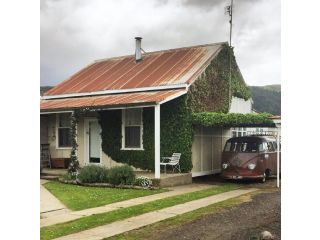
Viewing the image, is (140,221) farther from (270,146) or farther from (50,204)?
(270,146)

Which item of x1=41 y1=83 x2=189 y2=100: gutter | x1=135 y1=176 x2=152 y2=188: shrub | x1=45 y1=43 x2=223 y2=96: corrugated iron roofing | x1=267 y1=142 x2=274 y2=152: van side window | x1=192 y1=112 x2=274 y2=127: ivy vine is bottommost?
x1=135 y1=176 x2=152 y2=188: shrub

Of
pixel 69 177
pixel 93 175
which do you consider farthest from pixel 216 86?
pixel 69 177

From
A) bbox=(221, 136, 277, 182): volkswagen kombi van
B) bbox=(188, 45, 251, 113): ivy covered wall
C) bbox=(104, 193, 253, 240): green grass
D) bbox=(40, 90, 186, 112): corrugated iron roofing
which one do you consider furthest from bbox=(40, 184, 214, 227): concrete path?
bbox=(188, 45, 251, 113): ivy covered wall

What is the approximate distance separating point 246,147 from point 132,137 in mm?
4459

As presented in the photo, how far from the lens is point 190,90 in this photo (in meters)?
16.3

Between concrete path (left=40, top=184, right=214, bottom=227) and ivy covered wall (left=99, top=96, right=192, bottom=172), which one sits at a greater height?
ivy covered wall (left=99, top=96, right=192, bottom=172)

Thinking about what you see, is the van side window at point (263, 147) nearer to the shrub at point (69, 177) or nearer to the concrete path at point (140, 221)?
the concrete path at point (140, 221)

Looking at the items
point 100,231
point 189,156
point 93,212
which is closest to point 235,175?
point 189,156

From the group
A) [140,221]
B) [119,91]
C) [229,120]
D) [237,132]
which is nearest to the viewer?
[140,221]

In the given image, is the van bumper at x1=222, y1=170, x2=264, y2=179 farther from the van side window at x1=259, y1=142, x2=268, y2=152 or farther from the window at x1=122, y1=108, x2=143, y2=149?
the window at x1=122, y1=108, x2=143, y2=149

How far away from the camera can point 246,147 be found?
1589cm

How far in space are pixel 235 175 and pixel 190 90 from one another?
3598 mm

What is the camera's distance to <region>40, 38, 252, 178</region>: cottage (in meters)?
16.0
